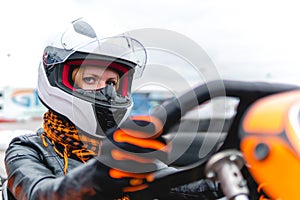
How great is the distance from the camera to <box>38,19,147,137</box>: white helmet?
1.38m

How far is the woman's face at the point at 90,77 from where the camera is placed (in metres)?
1.38

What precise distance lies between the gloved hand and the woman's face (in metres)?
0.70

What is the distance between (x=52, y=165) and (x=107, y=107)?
0.80ft

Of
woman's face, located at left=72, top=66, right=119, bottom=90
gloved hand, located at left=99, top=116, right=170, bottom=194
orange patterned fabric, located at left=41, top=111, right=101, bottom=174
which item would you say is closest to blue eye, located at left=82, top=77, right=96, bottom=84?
woman's face, located at left=72, top=66, right=119, bottom=90

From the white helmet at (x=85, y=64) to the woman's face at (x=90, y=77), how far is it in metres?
0.01

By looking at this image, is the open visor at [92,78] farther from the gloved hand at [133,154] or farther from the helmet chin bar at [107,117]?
the gloved hand at [133,154]

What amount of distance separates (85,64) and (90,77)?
0.04 m

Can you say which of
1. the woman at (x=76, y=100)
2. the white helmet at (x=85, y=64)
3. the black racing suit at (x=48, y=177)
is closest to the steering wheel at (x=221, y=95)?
the black racing suit at (x=48, y=177)

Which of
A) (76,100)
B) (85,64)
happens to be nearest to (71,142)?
(76,100)

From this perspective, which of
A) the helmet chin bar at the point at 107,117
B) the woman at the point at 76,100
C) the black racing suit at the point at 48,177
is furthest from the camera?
the helmet chin bar at the point at 107,117

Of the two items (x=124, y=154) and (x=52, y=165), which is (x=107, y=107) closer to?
(x=52, y=165)

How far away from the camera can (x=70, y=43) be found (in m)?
1.42

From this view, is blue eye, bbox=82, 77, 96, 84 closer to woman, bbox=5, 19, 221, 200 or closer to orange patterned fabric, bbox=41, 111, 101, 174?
woman, bbox=5, 19, 221, 200

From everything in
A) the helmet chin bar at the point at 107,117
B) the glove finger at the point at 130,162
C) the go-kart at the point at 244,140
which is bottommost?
the helmet chin bar at the point at 107,117
